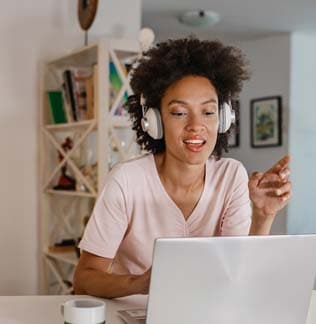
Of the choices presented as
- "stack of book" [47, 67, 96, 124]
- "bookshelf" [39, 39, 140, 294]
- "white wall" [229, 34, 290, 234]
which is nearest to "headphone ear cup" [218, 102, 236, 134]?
"bookshelf" [39, 39, 140, 294]

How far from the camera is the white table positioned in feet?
3.43

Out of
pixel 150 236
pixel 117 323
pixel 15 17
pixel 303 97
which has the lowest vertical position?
pixel 117 323

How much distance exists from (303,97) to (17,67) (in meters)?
2.42

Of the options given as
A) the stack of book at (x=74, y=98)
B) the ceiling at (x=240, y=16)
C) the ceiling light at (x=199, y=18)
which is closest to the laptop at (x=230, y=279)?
the stack of book at (x=74, y=98)

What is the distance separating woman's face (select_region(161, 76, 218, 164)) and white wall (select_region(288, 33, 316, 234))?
10.2 feet

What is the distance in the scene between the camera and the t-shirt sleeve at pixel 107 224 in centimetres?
129

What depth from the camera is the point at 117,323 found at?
104cm

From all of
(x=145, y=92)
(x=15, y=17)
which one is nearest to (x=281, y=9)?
(x=15, y=17)

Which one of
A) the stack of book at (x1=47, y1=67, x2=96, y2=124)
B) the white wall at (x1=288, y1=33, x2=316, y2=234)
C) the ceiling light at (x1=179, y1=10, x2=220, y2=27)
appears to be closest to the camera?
the stack of book at (x1=47, y1=67, x2=96, y2=124)

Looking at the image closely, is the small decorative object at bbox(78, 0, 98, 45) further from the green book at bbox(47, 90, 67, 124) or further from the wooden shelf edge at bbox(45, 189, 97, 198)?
the wooden shelf edge at bbox(45, 189, 97, 198)

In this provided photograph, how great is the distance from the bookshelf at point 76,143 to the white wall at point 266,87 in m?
1.84

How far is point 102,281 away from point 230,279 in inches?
15.8

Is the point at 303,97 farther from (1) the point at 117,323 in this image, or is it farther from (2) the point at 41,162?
(1) the point at 117,323

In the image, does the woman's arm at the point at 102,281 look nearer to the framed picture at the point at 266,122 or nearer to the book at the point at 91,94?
the book at the point at 91,94
